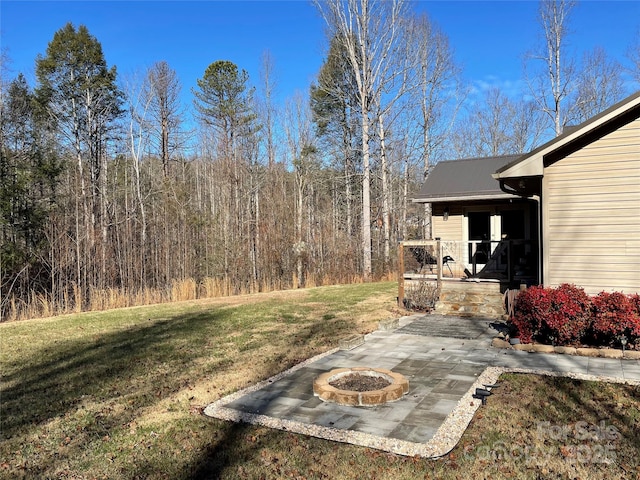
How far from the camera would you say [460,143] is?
27984 millimetres

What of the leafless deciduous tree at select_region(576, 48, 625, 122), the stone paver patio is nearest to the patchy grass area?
the stone paver patio

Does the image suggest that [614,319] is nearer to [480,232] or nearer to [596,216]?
[596,216]

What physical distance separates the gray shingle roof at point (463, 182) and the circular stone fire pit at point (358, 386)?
8923mm

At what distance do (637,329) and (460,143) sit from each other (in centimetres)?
2412

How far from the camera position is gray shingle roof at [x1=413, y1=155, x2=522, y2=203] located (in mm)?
12672

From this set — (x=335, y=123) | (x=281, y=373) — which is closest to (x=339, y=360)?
(x=281, y=373)

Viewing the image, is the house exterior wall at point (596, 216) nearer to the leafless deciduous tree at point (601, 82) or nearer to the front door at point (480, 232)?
the front door at point (480, 232)

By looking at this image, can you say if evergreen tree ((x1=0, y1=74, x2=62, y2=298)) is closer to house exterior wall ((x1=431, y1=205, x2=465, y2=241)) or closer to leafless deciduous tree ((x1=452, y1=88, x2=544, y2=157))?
house exterior wall ((x1=431, y1=205, x2=465, y2=241))

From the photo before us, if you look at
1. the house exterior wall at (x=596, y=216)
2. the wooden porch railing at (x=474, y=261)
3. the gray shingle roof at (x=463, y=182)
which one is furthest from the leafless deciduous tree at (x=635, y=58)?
the house exterior wall at (x=596, y=216)

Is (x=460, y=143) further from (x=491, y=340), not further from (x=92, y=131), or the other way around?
(x=491, y=340)

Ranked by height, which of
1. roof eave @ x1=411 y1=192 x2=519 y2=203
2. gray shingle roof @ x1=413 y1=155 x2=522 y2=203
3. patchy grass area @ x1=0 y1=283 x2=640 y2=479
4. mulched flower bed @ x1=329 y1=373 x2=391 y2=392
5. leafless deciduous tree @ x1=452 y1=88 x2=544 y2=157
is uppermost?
leafless deciduous tree @ x1=452 y1=88 x2=544 y2=157

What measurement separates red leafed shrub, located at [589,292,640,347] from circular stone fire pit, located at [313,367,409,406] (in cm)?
298

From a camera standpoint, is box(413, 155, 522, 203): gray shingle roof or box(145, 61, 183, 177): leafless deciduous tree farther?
box(145, 61, 183, 177): leafless deciduous tree

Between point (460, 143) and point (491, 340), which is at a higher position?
point (460, 143)
